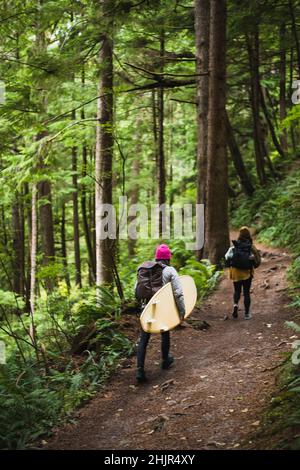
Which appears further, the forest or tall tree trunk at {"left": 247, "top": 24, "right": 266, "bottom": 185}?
tall tree trunk at {"left": 247, "top": 24, "right": 266, "bottom": 185}

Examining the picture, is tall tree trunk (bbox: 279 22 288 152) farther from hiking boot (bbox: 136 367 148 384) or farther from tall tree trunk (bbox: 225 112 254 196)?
hiking boot (bbox: 136 367 148 384)

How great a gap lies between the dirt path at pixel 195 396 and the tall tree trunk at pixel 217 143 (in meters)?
4.24

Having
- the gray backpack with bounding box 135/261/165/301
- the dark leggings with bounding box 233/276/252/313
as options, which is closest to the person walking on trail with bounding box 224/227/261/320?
the dark leggings with bounding box 233/276/252/313

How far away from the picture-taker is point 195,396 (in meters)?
6.10

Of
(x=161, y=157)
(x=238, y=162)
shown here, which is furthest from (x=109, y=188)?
(x=238, y=162)

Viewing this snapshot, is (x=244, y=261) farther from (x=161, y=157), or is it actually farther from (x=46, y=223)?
(x=161, y=157)

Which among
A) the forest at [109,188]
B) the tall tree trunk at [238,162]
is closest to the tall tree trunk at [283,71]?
the forest at [109,188]

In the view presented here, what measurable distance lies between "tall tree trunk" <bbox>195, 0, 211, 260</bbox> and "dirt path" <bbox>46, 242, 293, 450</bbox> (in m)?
5.98

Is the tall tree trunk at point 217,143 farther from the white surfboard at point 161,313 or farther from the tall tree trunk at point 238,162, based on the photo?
the tall tree trunk at point 238,162

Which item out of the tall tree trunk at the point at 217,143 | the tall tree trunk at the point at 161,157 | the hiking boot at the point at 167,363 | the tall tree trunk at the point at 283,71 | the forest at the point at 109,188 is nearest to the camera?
the forest at the point at 109,188

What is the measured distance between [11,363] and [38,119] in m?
6.76

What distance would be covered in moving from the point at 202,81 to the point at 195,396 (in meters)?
10.7

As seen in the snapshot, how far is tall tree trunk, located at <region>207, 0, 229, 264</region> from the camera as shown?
12.4 m

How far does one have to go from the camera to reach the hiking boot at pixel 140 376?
6887mm
